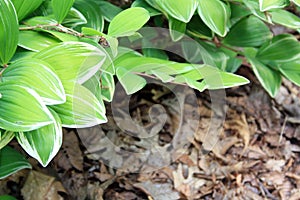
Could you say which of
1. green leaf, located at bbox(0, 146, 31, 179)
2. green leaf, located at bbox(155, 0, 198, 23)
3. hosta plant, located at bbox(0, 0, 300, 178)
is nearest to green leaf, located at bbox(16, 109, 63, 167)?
hosta plant, located at bbox(0, 0, 300, 178)

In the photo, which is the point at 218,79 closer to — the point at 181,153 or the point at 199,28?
the point at 199,28

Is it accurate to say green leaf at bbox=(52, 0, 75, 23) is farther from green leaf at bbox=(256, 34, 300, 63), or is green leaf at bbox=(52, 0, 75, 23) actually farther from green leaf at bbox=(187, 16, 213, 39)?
green leaf at bbox=(256, 34, 300, 63)

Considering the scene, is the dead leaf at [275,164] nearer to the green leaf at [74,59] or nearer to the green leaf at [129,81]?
the green leaf at [129,81]

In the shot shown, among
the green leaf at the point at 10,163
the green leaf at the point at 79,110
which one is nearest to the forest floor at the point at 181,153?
the green leaf at the point at 10,163

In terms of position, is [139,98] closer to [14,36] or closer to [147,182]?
[147,182]

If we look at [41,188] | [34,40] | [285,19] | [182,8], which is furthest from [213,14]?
[41,188]

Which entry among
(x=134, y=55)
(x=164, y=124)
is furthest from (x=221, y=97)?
(x=134, y=55)
